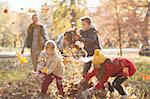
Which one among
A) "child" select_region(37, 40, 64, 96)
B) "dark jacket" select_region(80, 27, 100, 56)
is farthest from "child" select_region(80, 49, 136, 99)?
"dark jacket" select_region(80, 27, 100, 56)

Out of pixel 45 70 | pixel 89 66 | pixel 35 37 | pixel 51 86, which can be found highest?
pixel 35 37

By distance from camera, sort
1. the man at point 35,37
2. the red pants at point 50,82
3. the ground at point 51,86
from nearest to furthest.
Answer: the red pants at point 50,82
the ground at point 51,86
the man at point 35,37

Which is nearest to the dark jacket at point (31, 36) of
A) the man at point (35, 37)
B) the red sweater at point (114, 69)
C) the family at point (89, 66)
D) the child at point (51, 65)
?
the man at point (35, 37)

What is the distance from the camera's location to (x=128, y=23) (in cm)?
3066

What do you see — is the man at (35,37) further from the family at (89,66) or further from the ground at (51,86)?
the family at (89,66)

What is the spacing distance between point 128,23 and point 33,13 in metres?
19.7

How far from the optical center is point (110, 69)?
7918 millimetres

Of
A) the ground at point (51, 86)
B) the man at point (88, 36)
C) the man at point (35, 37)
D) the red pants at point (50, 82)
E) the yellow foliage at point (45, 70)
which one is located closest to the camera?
the yellow foliage at point (45, 70)

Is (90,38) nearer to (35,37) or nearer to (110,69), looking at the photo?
(110,69)

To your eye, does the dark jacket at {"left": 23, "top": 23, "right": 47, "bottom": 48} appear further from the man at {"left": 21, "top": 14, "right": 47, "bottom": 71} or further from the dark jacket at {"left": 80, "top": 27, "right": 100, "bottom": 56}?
the dark jacket at {"left": 80, "top": 27, "right": 100, "bottom": 56}

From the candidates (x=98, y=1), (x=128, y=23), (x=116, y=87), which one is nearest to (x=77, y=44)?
(x=116, y=87)

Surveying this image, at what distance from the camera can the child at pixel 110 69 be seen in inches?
311

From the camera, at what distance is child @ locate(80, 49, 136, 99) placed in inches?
311

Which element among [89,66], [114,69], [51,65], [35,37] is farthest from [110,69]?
[35,37]
